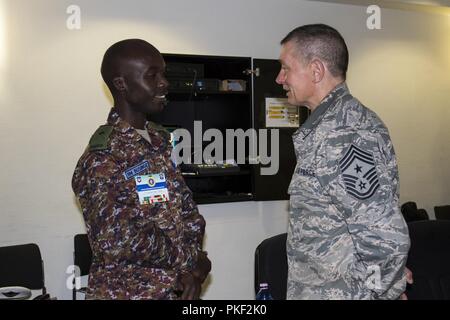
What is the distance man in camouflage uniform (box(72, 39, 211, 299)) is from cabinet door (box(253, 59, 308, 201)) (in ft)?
7.75

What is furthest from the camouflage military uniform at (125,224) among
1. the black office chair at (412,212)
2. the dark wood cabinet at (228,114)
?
the black office chair at (412,212)

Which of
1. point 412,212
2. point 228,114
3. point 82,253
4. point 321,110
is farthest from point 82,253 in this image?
point 412,212

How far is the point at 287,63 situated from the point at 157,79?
478 mm

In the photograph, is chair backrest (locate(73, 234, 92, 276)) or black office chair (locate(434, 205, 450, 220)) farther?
black office chair (locate(434, 205, 450, 220))

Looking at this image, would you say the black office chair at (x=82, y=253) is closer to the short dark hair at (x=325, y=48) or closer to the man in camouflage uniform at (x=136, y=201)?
the man in camouflage uniform at (x=136, y=201)

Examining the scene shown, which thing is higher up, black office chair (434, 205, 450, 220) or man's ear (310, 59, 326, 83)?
man's ear (310, 59, 326, 83)

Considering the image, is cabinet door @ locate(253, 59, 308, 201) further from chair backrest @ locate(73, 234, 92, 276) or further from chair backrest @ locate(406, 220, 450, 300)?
chair backrest @ locate(406, 220, 450, 300)

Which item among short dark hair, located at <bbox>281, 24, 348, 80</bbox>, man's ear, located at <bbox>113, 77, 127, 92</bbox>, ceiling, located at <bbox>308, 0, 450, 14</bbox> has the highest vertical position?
ceiling, located at <bbox>308, 0, 450, 14</bbox>

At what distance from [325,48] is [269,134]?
259 centimetres

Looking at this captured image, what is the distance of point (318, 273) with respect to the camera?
5.53ft

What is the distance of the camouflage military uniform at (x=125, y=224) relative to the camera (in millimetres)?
1690

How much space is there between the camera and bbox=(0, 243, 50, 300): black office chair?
3.13m

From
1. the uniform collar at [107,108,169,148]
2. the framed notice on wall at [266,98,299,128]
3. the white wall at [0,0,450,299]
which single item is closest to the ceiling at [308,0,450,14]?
the white wall at [0,0,450,299]

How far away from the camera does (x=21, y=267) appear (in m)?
3.21
